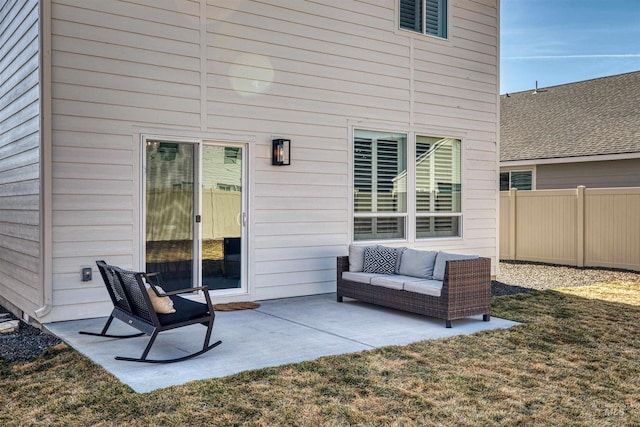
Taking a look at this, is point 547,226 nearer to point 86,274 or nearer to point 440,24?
point 440,24

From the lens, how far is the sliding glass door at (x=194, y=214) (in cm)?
674

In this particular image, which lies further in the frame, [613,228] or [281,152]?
[613,228]

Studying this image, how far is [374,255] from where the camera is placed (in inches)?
289

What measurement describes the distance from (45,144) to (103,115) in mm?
705

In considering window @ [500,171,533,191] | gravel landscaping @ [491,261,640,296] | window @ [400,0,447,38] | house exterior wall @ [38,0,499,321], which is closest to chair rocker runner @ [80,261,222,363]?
house exterior wall @ [38,0,499,321]

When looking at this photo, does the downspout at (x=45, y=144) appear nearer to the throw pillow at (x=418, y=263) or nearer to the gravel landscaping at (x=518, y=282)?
the gravel landscaping at (x=518, y=282)

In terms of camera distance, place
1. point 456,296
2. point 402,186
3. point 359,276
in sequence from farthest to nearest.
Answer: point 402,186, point 359,276, point 456,296

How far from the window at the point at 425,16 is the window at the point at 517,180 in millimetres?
7357

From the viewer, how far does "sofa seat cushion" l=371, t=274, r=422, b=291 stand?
6.64 meters

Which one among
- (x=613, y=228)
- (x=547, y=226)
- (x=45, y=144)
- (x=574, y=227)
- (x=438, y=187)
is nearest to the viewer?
(x=45, y=144)

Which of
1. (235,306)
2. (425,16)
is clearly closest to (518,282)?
(425,16)

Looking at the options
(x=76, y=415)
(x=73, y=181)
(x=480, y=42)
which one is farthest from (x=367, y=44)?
(x=76, y=415)

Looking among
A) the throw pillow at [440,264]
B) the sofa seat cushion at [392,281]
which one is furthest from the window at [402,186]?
the throw pillow at [440,264]

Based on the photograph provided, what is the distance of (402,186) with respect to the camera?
873 centimetres
